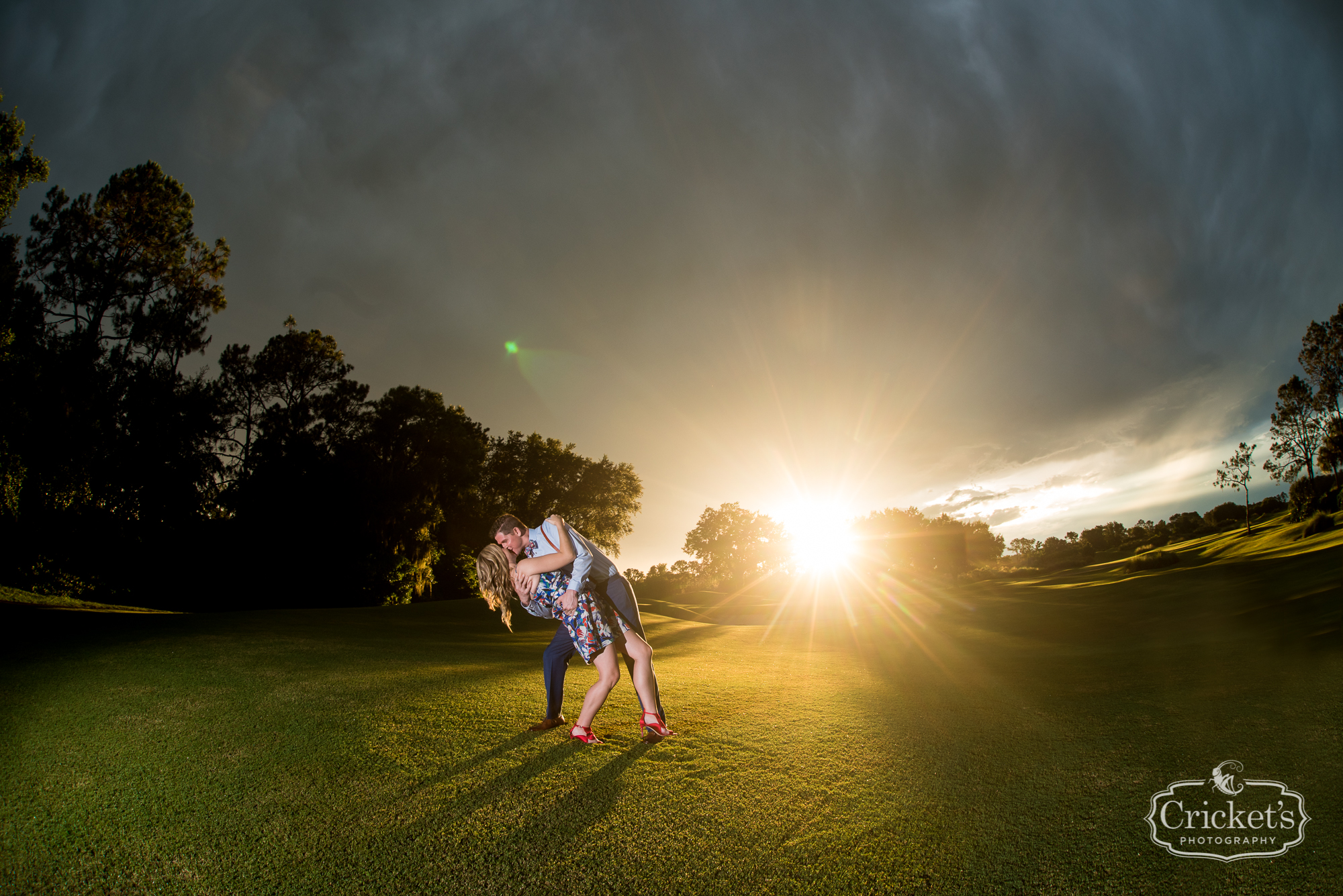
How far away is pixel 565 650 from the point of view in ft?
16.8

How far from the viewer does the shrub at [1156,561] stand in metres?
37.7

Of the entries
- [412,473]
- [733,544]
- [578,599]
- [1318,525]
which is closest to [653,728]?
[578,599]

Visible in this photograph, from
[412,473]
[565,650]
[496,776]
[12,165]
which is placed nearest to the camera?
[496,776]

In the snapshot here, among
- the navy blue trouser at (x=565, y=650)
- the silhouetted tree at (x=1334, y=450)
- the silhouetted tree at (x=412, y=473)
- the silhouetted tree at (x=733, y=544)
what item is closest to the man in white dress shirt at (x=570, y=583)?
the navy blue trouser at (x=565, y=650)

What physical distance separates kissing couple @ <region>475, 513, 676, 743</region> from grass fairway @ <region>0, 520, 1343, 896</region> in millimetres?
Result: 413

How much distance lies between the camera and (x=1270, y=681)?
6.97m

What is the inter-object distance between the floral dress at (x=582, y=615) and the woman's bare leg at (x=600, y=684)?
11cm

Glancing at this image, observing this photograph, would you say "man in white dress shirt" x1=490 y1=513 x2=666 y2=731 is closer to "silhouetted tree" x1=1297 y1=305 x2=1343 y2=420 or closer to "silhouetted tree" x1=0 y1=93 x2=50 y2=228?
"silhouetted tree" x1=0 y1=93 x2=50 y2=228

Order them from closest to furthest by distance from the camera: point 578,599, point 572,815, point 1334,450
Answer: point 572,815 → point 578,599 → point 1334,450

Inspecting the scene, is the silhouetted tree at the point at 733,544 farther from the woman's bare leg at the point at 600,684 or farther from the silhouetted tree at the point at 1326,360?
the woman's bare leg at the point at 600,684

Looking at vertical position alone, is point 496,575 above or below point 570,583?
above

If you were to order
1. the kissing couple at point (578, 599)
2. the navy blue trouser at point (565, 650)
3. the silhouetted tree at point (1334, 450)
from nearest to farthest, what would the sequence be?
1. the kissing couple at point (578, 599)
2. the navy blue trouser at point (565, 650)
3. the silhouetted tree at point (1334, 450)

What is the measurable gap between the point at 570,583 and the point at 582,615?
0.99 feet

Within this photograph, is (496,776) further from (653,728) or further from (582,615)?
(653,728)
